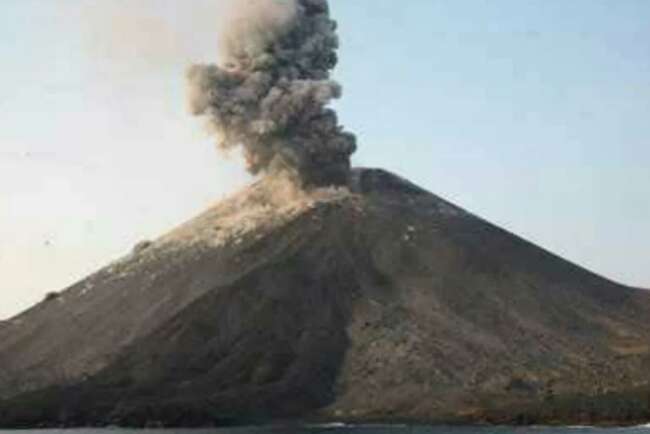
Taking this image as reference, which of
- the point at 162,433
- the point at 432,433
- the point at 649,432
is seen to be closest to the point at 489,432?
the point at 432,433

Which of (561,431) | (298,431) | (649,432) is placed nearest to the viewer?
(649,432)

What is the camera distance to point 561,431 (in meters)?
181

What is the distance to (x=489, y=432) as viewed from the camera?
17638 centimetres

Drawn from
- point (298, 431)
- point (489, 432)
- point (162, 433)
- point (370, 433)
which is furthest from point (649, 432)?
point (162, 433)

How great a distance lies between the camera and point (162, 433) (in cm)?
19900

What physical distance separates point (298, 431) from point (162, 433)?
789 inches

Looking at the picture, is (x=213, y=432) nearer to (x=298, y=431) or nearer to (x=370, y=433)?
(x=298, y=431)

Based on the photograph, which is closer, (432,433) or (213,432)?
(432,433)

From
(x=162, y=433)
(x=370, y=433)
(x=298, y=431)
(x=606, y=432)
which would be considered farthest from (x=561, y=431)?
(x=162, y=433)

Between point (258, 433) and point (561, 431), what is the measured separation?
40.9m

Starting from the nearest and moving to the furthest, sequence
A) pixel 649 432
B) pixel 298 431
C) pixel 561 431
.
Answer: pixel 649 432 < pixel 561 431 < pixel 298 431

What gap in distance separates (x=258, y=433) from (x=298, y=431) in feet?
22.5

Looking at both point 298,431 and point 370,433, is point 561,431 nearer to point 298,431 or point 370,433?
point 370,433

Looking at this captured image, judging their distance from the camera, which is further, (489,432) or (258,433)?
(258,433)
